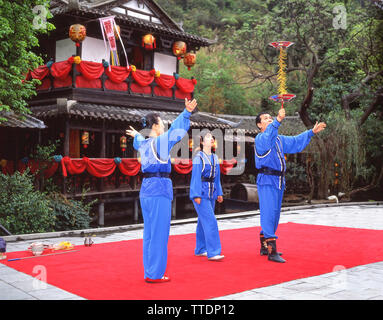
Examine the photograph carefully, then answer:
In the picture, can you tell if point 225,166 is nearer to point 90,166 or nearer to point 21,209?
point 90,166

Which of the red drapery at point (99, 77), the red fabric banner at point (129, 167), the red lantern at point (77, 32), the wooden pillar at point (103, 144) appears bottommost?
the red fabric banner at point (129, 167)

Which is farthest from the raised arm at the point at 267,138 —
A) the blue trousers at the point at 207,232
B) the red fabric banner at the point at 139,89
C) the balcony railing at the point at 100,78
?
the red fabric banner at the point at 139,89

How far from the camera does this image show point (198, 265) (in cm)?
605

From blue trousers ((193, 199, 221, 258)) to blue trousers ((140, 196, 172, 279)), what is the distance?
1.29m

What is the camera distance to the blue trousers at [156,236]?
5.08 metres

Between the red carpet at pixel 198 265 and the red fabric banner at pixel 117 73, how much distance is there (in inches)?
317

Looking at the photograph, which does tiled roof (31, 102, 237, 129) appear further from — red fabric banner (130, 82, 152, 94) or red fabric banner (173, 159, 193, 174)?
red fabric banner (173, 159, 193, 174)

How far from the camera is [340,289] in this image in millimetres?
4785

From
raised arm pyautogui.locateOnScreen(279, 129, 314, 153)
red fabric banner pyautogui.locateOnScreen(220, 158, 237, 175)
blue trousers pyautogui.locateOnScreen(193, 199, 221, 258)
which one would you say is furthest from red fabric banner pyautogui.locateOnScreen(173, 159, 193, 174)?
raised arm pyautogui.locateOnScreen(279, 129, 314, 153)

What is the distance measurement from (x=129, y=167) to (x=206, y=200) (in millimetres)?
7935

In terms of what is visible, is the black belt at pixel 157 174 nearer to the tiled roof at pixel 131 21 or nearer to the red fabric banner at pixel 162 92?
the tiled roof at pixel 131 21
